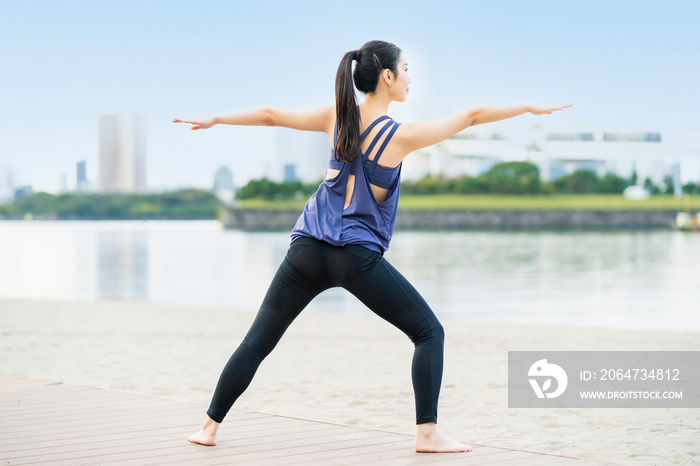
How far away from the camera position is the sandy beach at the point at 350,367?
4.10 meters

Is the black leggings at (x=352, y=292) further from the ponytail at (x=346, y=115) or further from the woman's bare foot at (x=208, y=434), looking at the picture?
the ponytail at (x=346, y=115)

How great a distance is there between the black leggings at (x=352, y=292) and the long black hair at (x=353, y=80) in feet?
1.22

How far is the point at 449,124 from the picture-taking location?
10.5 ft

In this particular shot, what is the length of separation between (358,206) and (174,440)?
4.23ft

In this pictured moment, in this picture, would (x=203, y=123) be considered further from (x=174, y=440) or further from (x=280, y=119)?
(x=174, y=440)

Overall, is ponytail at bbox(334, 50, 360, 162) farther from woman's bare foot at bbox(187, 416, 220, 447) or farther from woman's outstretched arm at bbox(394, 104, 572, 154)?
woman's bare foot at bbox(187, 416, 220, 447)

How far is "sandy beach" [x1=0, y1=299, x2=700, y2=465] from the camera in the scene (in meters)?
4.10

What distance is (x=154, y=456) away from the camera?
131 inches

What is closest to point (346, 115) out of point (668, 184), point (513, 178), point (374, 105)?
point (374, 105)

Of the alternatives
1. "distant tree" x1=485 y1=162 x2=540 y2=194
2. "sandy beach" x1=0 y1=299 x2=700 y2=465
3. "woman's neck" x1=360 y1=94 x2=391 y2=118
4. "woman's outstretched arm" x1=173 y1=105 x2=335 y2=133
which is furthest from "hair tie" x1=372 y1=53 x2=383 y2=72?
"distant tree" x1=485 y1=162 x2=540 y2=194

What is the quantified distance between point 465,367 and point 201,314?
520 cm

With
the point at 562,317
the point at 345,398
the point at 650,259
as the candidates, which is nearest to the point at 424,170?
the point at 650,259

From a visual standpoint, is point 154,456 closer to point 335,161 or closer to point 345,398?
point 335,161

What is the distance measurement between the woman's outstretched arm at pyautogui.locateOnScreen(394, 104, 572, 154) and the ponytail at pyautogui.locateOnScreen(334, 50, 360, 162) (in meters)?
0.16
